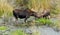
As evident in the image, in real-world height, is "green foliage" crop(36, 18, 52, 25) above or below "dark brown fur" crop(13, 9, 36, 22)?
below

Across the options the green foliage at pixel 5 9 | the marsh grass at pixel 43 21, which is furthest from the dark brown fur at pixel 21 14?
the green foliage at pixel 5 9

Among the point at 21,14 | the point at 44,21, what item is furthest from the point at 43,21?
the point at 21,14

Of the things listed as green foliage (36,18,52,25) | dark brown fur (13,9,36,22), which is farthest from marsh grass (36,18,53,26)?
dark brown fur (13,9,36,22)

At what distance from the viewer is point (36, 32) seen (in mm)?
4762

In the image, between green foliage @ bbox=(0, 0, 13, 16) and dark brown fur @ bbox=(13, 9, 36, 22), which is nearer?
dark brown fur @ bbox=(13, 9, 36, 22)

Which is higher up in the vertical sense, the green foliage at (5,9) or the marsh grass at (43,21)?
the green foliage at (5,9)

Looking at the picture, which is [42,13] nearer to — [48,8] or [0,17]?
[48,8]

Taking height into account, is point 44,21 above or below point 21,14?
below

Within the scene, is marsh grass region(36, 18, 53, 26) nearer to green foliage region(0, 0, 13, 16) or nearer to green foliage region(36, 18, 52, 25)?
green foliage region(36, 18, 52, 25)

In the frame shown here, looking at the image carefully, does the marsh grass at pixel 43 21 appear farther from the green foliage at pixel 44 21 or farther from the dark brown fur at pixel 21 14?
the dark brown fur at pixel 21 14

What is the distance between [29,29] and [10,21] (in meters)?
0.60

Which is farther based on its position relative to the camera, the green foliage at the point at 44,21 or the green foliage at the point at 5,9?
the green foliage at the point at 5,9

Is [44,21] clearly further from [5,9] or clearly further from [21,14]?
[5,9]

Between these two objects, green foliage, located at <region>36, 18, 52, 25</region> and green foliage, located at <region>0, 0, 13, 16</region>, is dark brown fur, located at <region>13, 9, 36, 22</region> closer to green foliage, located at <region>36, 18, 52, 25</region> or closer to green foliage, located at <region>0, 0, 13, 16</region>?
green foliage, located at <region>36, 18, 52, 25</region>
